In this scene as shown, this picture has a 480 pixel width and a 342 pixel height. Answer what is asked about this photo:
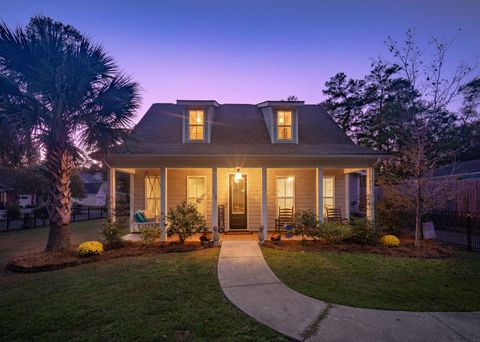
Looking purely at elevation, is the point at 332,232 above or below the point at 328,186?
below

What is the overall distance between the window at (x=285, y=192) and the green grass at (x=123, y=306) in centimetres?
515

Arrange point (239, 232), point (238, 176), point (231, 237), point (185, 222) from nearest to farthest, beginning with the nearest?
point (185, 222), point (231, 237), point (238, 176), point (239, 232)

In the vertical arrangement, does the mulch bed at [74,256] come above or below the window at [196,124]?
below

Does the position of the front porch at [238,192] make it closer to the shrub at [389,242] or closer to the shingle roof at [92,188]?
the shrub at [389,242]

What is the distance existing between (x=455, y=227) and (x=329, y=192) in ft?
16.1

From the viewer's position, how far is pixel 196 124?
10.0 m

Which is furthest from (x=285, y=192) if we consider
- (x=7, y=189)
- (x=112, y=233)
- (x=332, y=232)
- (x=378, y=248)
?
(x=7, y=189)

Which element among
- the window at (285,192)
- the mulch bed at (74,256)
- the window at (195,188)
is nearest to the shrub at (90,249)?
the mulch bed at (74,256)

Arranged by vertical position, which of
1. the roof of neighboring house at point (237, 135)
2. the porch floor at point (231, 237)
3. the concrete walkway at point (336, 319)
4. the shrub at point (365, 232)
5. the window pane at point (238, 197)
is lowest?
the porch floor at point (231, 237)

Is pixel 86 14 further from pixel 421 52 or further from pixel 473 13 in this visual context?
pixel 473 13

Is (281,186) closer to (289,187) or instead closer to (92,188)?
(289,187)

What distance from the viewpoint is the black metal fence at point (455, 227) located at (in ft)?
28.7

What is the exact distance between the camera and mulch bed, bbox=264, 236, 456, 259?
22.9 ft

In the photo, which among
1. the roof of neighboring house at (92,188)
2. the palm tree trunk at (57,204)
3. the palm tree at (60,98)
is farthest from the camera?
the roof of neighboring house at (92,188)
